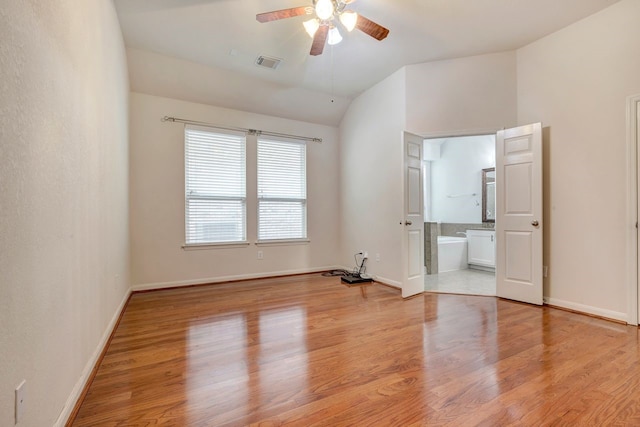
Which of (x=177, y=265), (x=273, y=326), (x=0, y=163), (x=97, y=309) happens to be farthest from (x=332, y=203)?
(x=0, y=163)

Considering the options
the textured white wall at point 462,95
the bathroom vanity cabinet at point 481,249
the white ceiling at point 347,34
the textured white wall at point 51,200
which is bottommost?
the bathroom vanity cabinet at point 481,249

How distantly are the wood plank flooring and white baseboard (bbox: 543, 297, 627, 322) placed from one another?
0.16 meters

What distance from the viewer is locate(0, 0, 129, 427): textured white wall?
1.01m

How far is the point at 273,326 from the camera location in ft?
9.31

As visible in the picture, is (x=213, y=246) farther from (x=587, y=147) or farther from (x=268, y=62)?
(x=587, y=147)

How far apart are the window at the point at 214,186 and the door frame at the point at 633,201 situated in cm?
464

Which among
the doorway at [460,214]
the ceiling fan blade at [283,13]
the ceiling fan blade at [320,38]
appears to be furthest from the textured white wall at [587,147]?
the ceiling fan blade at [283,13]

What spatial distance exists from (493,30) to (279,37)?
7.86 feet

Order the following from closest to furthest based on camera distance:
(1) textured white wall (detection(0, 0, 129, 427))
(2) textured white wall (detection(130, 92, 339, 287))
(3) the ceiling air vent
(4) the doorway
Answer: (1) textured white wall (detection(0, 0, 129, 427)) < (3) the ceiling air vent < (2) textured white wall (detection(130, 92, 339, 287)) < (4) the doorway

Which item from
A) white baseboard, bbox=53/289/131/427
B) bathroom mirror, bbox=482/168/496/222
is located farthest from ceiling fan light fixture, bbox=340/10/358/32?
bathroom mirror, bbox=482/168/496/222

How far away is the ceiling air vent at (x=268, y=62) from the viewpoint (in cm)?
389

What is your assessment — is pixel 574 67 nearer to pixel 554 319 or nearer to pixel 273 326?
pixel 554 319

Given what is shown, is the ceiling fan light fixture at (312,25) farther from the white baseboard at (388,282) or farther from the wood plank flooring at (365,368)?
the white baseboard at (388,282)

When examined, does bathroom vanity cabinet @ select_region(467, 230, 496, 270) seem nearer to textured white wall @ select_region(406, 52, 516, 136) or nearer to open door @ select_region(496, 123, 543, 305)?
open door @ select_region(496, 123, 543, 305)
